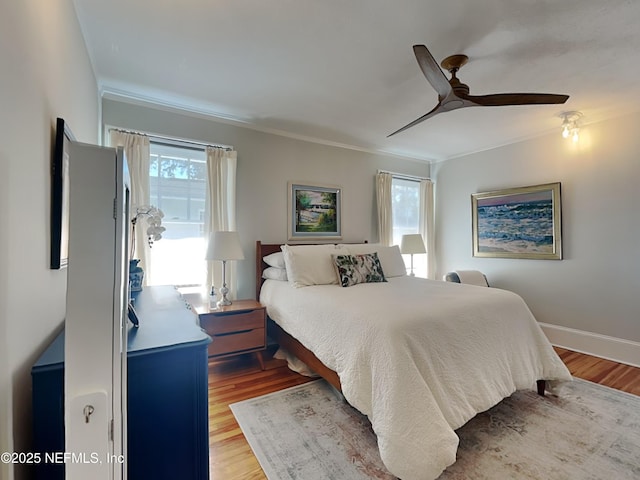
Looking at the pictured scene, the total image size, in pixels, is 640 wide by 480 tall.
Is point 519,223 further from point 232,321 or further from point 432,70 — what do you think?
point 232,321

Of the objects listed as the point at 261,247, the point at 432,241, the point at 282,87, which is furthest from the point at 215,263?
the point at 432,241

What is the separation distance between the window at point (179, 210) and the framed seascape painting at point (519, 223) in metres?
3.66

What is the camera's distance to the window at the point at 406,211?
4.67m

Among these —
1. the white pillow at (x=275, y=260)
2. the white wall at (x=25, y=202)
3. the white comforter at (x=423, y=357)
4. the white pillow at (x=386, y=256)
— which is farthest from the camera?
the white pillow at (x=386, y=256)

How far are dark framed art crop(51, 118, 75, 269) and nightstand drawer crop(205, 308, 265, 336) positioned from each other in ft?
4.90

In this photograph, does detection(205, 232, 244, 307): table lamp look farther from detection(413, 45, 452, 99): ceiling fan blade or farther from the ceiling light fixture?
the ceiling light fixture

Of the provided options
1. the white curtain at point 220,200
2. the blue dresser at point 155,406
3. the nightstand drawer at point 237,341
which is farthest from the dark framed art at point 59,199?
the white curtain at point 220,200

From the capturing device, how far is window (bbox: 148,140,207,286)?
293 centimetres

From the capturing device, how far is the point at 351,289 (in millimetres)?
2701

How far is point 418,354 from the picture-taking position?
1.64 meters

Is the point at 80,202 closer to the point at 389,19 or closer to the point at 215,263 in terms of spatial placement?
the point at 389,19

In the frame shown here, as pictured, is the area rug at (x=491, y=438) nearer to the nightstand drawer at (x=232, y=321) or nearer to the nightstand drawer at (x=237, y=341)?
the nightstand drawer at (x=237, y=341)

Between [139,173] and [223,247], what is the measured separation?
990 millimetres

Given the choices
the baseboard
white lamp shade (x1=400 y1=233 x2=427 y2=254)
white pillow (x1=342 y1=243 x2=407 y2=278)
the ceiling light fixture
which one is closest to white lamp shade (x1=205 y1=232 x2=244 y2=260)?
white pillow (x1=342 y1=243 x2=407 y2=278)
